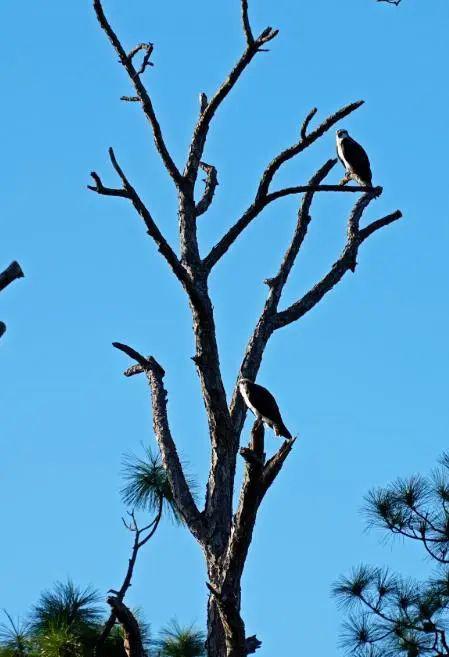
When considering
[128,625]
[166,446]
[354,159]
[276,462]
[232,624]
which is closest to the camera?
[276,462]

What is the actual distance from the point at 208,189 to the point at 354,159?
184cm

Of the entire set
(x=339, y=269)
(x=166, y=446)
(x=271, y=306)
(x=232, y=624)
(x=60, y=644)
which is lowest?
(x=232, y=624)

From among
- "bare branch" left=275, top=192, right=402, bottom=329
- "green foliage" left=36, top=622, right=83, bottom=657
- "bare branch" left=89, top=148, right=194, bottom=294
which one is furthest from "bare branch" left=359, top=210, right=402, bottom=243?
"green foliage" left=36, top=622, right=83, bottom=657

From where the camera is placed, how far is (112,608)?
8.57 m

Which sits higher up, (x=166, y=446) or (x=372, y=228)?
(x=372, y=228)

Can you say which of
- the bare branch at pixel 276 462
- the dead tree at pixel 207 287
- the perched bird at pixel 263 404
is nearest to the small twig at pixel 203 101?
the dead tree at pixel 207 287

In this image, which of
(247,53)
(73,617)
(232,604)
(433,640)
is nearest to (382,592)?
(433,640)

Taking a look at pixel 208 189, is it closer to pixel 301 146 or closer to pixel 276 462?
pixel 301 146

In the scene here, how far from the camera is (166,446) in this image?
34.0 ft

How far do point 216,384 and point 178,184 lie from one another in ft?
5.87

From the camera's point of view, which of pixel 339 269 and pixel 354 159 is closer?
pixel 339 269

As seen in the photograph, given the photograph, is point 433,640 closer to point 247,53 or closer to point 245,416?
point 245,416

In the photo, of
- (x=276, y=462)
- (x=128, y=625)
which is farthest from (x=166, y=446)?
(x=276, y=462)

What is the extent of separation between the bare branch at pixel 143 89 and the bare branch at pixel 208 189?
424mm
